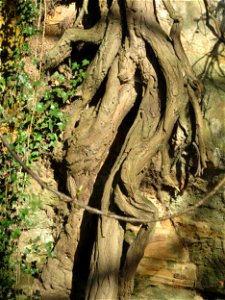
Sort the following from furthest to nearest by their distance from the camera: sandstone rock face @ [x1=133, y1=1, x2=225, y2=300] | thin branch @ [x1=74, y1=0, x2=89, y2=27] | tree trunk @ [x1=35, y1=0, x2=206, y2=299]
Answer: thin branch @ [x1=74, y1=0, x2=89, y2=27] → sandstone rock face @ [x1=133, y1=1, x2=225, y2=300] → tree trunk @ [x1=35, y1=0, x2=206, y2=299]

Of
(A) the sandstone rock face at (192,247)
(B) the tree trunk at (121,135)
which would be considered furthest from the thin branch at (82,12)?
(A) the sandstone rock face at (192,247)

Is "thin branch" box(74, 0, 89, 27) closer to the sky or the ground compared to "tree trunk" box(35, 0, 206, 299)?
closer to the sky

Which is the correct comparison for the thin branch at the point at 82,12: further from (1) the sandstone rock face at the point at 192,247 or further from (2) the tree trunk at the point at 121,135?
(1) the sandstone rock face at the point at 192,247

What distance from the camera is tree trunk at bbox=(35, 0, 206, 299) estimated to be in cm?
386

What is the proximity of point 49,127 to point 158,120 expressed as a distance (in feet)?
2.88

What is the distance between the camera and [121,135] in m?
4.18

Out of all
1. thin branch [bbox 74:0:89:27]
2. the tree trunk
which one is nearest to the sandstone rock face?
the tree trunk

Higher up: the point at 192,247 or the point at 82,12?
the point at 82,12

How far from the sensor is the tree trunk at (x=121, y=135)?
3.86 meters

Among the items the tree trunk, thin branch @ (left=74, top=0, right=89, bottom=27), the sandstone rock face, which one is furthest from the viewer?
thin branch @ (left=74, top=0, right=89, bottom=27)

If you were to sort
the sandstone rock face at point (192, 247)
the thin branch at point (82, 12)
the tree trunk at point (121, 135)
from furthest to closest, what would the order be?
the thin branch at point (82, 12) < the sandstone rock face at point (192, 247) < the tree trunk at point (121, 135)

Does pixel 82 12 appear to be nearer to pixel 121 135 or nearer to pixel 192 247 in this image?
pixel 121 135

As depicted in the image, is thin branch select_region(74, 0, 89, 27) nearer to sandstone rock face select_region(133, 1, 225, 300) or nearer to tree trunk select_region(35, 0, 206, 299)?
tree trunk select_region(35, 0, 206, 299)

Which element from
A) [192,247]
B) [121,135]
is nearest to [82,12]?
[121,135]
